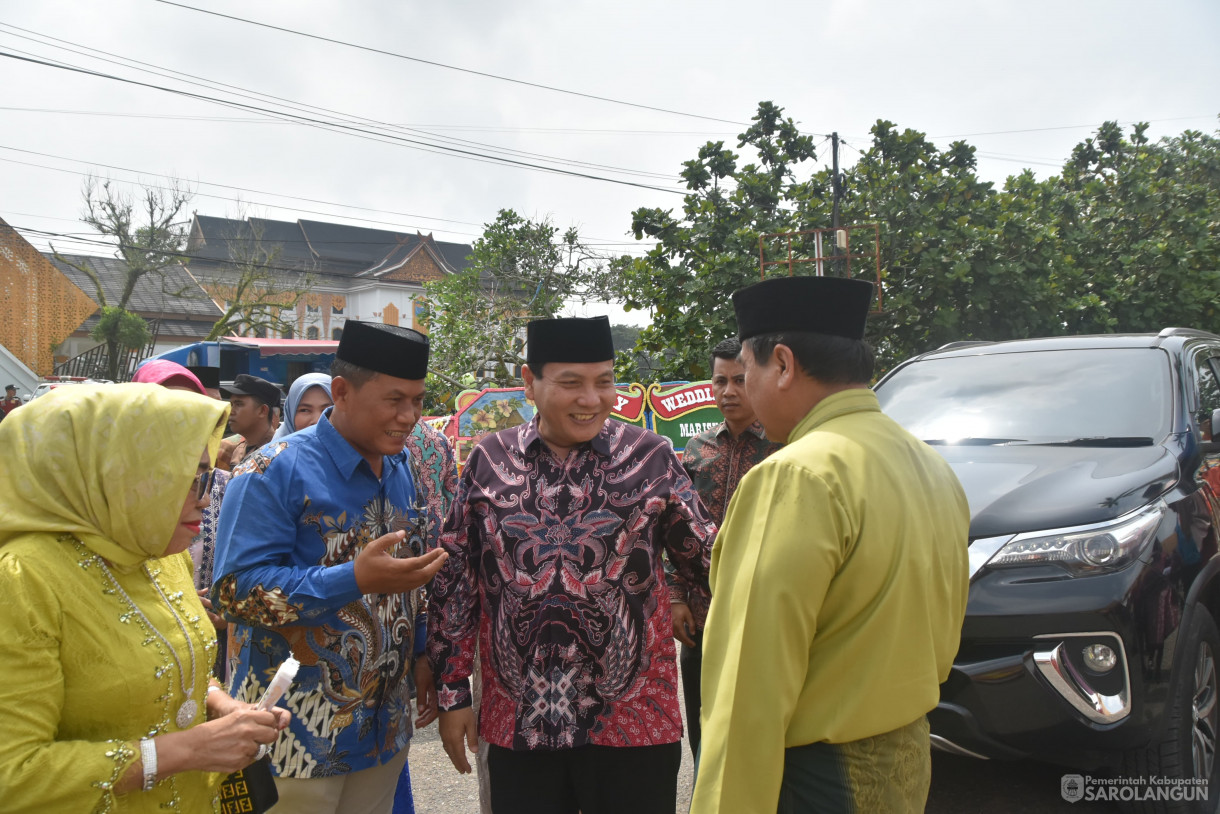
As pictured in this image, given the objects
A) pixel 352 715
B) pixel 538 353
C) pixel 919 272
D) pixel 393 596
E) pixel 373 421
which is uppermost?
pixel 919 272

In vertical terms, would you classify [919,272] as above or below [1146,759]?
above

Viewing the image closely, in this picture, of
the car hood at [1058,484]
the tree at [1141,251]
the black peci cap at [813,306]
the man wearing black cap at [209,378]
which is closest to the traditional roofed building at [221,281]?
the tree at [1141,251]

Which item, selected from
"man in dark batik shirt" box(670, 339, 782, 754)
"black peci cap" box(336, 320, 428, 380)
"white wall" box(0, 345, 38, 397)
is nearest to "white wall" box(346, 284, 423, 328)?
"white wall" box(0, 345, 38, 397)

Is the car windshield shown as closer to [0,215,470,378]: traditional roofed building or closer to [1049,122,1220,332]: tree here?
[1049,122,1220,332]: tree

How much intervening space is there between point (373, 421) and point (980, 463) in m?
2.69

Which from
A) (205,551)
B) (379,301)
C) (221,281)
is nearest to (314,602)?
(205,551)

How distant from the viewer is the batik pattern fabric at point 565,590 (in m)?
2.29

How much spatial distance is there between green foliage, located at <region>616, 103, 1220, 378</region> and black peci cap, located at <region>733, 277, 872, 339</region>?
10796 mm

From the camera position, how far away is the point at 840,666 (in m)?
1.56

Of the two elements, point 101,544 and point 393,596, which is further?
point 393,596

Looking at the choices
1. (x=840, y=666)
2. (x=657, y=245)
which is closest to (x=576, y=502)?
(x=840, y=666)

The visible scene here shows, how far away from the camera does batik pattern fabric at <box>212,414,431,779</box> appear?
215 centimetres

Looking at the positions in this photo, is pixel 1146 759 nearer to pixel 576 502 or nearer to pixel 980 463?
pixel 980 463

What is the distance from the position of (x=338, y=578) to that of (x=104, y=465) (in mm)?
646
